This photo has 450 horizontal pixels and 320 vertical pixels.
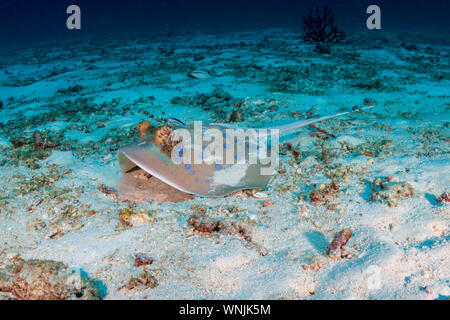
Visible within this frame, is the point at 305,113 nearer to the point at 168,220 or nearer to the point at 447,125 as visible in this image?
the point at 447,125

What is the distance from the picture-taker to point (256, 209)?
2.84 metres

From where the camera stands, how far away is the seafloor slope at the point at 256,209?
2.02 m

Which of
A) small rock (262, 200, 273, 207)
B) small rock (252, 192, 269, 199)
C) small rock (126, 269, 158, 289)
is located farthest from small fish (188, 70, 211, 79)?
small rock (126, 269, 158, 289)

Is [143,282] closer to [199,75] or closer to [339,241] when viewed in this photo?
[339,241]

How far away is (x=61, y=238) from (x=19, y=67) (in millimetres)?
13994

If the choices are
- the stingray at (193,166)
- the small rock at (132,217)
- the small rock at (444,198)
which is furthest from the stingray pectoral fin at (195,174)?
the small rock at (444,198)

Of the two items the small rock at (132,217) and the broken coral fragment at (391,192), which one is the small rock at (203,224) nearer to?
the small rock at (132,217)

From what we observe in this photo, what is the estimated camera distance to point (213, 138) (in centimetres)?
313

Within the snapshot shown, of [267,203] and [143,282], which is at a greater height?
[267,203]

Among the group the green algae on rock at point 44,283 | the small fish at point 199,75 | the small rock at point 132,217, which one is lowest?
the green algae on rock at point 44,283

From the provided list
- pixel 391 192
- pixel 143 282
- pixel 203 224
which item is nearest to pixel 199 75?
pixel 203 224

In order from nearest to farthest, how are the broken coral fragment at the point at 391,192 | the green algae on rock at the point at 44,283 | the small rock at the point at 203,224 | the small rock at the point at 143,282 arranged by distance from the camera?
the green algae on rock at the point at 44,283, the small rock at the point at 143,282, the small rock at the point at 203,224, the broken coral fragment at the point at 391,192

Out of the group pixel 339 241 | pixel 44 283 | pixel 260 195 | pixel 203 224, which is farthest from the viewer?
pixel 260 195

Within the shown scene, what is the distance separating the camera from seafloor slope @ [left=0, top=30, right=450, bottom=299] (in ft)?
6.62
